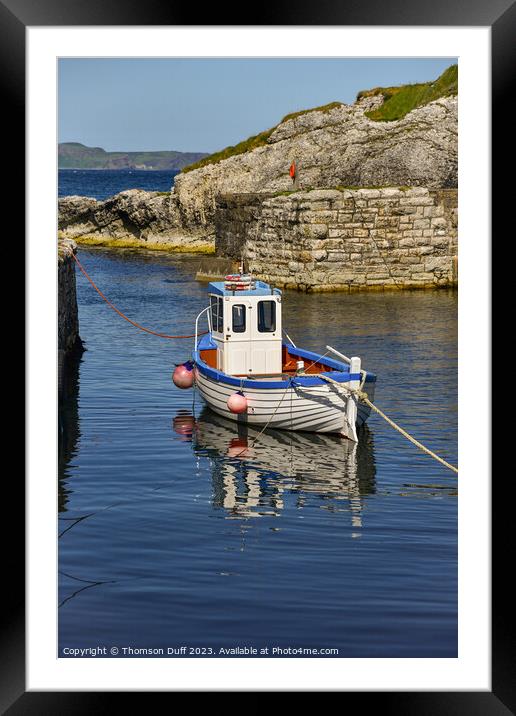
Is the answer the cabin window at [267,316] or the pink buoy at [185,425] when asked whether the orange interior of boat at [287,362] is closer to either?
the cabin window at [267,316]

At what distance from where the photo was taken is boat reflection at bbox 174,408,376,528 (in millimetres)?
15148

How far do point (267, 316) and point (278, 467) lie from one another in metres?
4.49

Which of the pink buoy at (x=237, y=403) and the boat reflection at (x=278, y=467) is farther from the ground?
the pink buoy at (x=237, y=403)

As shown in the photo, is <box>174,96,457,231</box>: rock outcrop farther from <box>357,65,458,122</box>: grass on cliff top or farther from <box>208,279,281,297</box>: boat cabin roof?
<box>208,279,281,297</box>: boat cabin roof

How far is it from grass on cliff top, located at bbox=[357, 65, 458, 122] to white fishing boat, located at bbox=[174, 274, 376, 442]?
35.3 metres

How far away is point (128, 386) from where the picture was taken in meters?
24.6

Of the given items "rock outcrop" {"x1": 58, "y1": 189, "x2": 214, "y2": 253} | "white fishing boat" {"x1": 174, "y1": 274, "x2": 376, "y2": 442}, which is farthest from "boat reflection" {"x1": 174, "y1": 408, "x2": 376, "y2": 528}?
"rock outcrop" {"x1": 58, "y1": 189, "x2": 214, "y2": 253}

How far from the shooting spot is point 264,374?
69.6 ft

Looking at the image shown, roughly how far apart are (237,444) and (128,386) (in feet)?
19.3

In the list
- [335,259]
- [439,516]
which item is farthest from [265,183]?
[439,516]

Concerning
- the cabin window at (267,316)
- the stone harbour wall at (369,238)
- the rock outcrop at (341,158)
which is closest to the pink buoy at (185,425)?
the cabin window at (267,316)

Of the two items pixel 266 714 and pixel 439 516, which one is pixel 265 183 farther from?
pixel 266 714

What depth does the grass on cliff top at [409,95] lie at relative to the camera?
5525 cm
